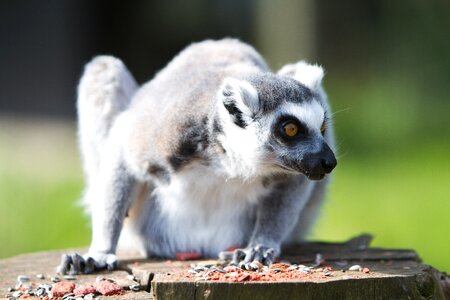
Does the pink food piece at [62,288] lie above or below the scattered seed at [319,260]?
below

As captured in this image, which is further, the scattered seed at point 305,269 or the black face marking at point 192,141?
the black face marking at point 192,141

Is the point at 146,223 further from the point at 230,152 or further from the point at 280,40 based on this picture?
the point at 280,40

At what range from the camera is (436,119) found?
1222 centimetres

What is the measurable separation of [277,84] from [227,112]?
1.11ft

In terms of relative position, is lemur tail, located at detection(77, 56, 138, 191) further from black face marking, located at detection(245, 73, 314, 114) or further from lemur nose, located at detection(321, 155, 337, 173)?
lemur nose, located at detection(321, 155, 337, 173)

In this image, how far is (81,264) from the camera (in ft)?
17.0

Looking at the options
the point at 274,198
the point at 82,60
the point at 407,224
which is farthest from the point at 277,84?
the point at 82,60

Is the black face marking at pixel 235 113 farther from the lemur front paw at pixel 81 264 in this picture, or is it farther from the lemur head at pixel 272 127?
the lemur front paw at pixel 81 264

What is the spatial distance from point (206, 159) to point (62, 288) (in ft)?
4.14

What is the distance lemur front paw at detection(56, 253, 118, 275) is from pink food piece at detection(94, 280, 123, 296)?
57 cm

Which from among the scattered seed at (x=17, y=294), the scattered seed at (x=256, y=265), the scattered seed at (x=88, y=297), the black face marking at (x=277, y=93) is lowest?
the scattered seed at (x=88, y=297)

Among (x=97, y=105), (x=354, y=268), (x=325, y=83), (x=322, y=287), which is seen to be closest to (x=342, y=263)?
(x=354, y=268)

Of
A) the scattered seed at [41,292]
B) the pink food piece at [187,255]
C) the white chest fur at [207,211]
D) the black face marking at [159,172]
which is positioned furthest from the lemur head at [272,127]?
the scattered seed at [41,292]

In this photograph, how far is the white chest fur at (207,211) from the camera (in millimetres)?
5539
